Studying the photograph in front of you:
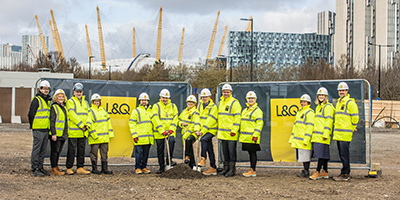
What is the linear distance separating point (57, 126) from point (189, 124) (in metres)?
3.04

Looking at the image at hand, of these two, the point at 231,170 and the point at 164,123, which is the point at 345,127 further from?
the point at 164,123

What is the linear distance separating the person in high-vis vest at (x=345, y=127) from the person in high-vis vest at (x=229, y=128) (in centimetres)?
217

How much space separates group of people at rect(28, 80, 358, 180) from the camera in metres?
8.27

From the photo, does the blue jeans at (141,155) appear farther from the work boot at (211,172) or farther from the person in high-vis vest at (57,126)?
the person in high-vis vest at (57,126)

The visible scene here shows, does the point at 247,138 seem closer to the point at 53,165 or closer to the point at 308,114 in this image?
the point at 308,114

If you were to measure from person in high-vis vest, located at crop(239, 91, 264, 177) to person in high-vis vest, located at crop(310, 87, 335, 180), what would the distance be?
3.98 feet

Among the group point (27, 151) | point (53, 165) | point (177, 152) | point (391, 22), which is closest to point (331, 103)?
point (177, 152)

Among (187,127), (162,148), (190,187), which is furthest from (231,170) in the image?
(162,148)

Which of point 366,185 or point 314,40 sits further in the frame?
point 314,40

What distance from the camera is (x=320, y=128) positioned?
8312 mm

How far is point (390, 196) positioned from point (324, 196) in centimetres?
116

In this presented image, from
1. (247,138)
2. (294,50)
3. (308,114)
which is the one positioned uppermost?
(294,50)

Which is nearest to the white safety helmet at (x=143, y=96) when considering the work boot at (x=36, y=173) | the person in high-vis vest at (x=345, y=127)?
the work boot at (x=36, y=173)

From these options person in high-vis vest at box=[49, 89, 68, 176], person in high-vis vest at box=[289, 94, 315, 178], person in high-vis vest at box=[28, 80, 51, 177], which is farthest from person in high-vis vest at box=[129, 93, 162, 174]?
person in high-vis vest at box=[289, 94, 315, 178]
